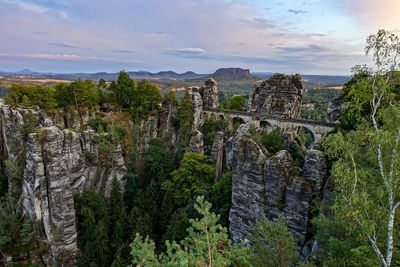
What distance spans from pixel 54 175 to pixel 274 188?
2347cm

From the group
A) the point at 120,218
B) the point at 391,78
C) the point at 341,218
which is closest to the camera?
the point at 341,218

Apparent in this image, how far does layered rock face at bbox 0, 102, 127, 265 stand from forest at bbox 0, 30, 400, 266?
1.24m

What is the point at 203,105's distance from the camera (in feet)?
164

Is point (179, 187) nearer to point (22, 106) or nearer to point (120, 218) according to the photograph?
point (120, 218)

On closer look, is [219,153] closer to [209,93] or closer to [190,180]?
[190,180]

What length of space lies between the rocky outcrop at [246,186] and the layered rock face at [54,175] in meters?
19.2

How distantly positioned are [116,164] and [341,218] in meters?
29.9

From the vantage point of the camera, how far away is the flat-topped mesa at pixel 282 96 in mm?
39919

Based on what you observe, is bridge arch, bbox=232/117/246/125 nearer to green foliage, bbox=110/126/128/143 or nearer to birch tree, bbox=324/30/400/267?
green foliage, bbox=110/126/128/143

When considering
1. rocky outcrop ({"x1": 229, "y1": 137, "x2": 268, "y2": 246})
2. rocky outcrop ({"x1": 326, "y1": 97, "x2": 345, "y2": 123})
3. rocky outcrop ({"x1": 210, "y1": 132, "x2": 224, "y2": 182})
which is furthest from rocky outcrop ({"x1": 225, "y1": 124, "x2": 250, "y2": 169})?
rocky outcrop ({"x1": 326, "y1": 97, "x2": 345, "y2": 123})

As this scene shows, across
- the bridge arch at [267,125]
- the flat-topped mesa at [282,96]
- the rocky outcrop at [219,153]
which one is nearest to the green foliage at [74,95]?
the rocky outcrop at [219,153]

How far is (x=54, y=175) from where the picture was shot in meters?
25.9

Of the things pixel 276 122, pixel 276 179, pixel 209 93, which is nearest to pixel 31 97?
pixel 209 93

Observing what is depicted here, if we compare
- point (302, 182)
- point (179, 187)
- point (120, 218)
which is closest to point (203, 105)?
point (179, 187)
